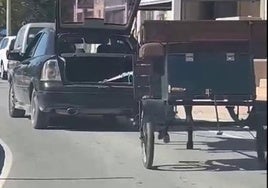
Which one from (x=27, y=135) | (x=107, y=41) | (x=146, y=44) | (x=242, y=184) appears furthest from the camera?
(x=107, y=41)

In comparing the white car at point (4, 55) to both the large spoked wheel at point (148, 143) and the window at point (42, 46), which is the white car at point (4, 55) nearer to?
the window at point (42, 46)

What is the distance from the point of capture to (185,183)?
8.53 metres

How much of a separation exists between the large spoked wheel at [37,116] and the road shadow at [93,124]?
0.32m

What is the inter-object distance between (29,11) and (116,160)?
135 feet

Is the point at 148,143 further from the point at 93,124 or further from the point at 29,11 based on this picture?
the point at 29,11

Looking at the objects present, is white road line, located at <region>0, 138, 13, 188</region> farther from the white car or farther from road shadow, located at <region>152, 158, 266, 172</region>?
the white car

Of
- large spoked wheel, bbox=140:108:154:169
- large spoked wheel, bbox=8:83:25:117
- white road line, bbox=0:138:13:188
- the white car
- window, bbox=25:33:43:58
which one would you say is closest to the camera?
white road line, bbox=0:138:13:188

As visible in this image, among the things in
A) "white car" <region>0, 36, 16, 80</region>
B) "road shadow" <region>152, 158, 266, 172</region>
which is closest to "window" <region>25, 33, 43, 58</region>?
"road shadow" <region>152, 158, 266, 172</region>

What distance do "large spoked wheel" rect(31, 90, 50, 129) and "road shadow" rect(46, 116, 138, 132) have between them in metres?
0.32

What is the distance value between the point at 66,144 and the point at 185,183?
3.52m

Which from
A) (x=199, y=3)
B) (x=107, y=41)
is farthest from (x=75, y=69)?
(x=199, y=3)

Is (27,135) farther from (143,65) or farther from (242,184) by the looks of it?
(242,184)

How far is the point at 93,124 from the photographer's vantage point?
1445 centimetres

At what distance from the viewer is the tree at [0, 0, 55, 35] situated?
48.5 meters
